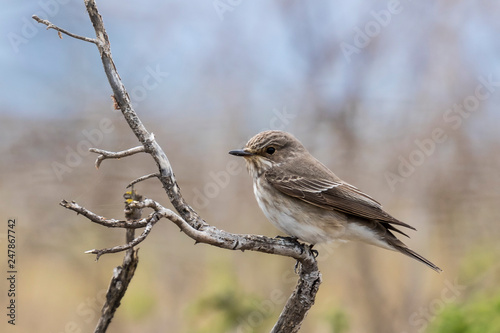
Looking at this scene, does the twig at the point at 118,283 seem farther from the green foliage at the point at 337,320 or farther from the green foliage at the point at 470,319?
the green foliage at the point at 470,319

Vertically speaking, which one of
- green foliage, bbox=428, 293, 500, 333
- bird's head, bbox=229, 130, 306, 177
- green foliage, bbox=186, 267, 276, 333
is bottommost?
green foliage, bbox=186, 267, 276, 333

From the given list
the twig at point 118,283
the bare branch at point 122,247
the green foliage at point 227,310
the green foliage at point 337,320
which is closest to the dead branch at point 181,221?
the bare branch at point 122,247

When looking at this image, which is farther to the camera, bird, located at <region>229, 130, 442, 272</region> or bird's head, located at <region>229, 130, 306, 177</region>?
bird's head, located at <region>229, 130, 306, 177</region>

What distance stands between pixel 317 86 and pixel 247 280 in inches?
92.2

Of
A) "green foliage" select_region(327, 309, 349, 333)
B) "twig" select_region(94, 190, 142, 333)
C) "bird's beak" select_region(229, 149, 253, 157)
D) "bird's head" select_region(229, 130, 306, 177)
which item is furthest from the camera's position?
"green foliage" select_region(327, 309, 349, 333)

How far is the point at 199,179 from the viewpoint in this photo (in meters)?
6.14

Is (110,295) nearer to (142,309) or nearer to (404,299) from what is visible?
(142,309)

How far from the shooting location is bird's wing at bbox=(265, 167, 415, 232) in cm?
390

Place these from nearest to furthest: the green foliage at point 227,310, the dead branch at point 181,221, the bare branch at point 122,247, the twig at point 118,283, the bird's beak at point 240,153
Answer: the bare branch at point 122,247 → the dead branch at point 181,221 → the twig at point 118,283 → the bird's beak at point 240,153 → the green foliage at point 227,310

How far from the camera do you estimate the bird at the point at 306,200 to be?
388cm

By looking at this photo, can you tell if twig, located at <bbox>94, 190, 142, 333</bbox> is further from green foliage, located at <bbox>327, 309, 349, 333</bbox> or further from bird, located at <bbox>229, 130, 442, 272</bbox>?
green foliage, located at <bbox>327, 309, 349, 333</bbox>

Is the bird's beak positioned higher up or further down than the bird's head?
further down

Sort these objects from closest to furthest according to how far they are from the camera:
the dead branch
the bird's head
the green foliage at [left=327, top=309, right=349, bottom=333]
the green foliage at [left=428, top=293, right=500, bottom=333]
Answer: the dead branch
the green foliage at [left=428, top=293, right=500, bottom=333]
the bird's head
the green foliage at [left=327, top=309, right=349, bottom=333]

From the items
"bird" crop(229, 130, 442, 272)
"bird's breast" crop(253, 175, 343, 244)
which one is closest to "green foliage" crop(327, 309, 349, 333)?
"bird" crop(229, 130, 442, 272)
